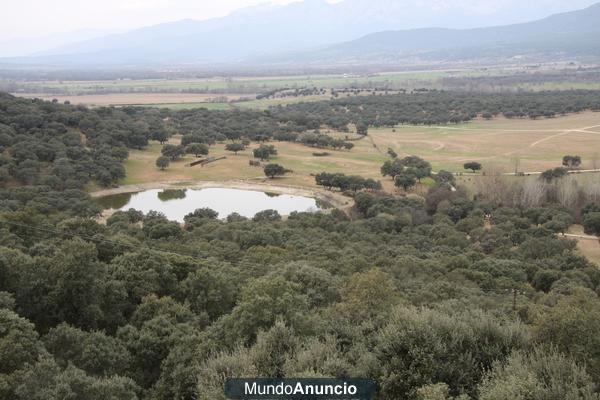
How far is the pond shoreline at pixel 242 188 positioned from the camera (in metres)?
56.3

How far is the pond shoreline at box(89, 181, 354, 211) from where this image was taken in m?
56.3

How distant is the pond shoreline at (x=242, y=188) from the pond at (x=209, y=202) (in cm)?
65

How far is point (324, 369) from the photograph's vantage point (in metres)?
11.0

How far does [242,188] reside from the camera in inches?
2426

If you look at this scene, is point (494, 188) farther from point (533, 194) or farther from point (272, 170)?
point (272, 170)

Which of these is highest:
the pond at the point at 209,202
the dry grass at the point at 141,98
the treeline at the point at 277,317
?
the dry grass at the point at 141,98

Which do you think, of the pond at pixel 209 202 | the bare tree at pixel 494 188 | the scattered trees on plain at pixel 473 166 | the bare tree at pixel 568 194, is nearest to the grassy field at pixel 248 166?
the pond at pixel 209 202

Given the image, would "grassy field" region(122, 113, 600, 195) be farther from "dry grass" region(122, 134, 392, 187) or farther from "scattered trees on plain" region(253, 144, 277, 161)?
"scattered trees on plain" region(253, 144, 277, 161)

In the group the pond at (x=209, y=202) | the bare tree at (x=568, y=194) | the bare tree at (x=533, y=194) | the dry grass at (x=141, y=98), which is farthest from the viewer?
the dry grass at (x=141, y=98)

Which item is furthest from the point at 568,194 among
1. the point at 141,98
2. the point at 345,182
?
the point at 141,98

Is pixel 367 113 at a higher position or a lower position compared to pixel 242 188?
higher

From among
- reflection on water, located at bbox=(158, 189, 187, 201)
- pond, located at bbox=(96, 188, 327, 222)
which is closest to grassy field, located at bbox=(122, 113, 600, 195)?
reflection on water, located at bbox=(158, 189, 187, 201)

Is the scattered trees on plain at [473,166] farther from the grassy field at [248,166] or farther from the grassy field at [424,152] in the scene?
the grassy field at [248,166]

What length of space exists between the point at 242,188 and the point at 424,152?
29.3 m
